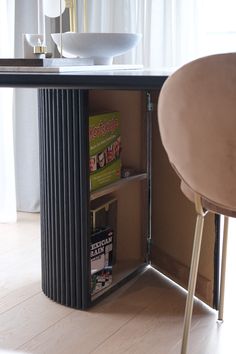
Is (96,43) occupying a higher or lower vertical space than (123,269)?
higher

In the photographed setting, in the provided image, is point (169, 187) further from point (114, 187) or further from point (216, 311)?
point (216, 311)

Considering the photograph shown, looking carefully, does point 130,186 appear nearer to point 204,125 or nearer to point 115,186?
point 115,186

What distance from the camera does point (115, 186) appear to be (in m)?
2.16

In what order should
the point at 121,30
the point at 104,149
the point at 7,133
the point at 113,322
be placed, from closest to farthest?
the point at 113,322
the point at 104,149
the point at 121,30
the point at 7,133

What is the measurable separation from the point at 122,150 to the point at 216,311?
0.73 meters

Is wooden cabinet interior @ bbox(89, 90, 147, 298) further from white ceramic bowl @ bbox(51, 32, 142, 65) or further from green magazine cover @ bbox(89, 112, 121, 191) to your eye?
white ceramic bowl @ bbox(51, 32, 142, 65)

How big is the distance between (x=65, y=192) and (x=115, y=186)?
0.24 metres

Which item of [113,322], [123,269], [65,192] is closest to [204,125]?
[65,192]

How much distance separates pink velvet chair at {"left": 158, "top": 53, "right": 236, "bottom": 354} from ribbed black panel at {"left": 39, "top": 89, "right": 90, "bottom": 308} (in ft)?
1.93

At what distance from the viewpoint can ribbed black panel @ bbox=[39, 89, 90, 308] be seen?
1.93 meters

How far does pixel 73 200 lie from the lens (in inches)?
78.2

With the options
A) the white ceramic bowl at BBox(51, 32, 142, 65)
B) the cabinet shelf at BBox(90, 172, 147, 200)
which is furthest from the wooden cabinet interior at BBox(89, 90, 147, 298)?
the white ceramic bowl at BBox(51, 32, 142, 65)

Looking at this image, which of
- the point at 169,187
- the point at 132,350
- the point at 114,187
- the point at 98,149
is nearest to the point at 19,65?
the point at 98,149

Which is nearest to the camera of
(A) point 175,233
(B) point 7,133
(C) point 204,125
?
(C) point 204,125
